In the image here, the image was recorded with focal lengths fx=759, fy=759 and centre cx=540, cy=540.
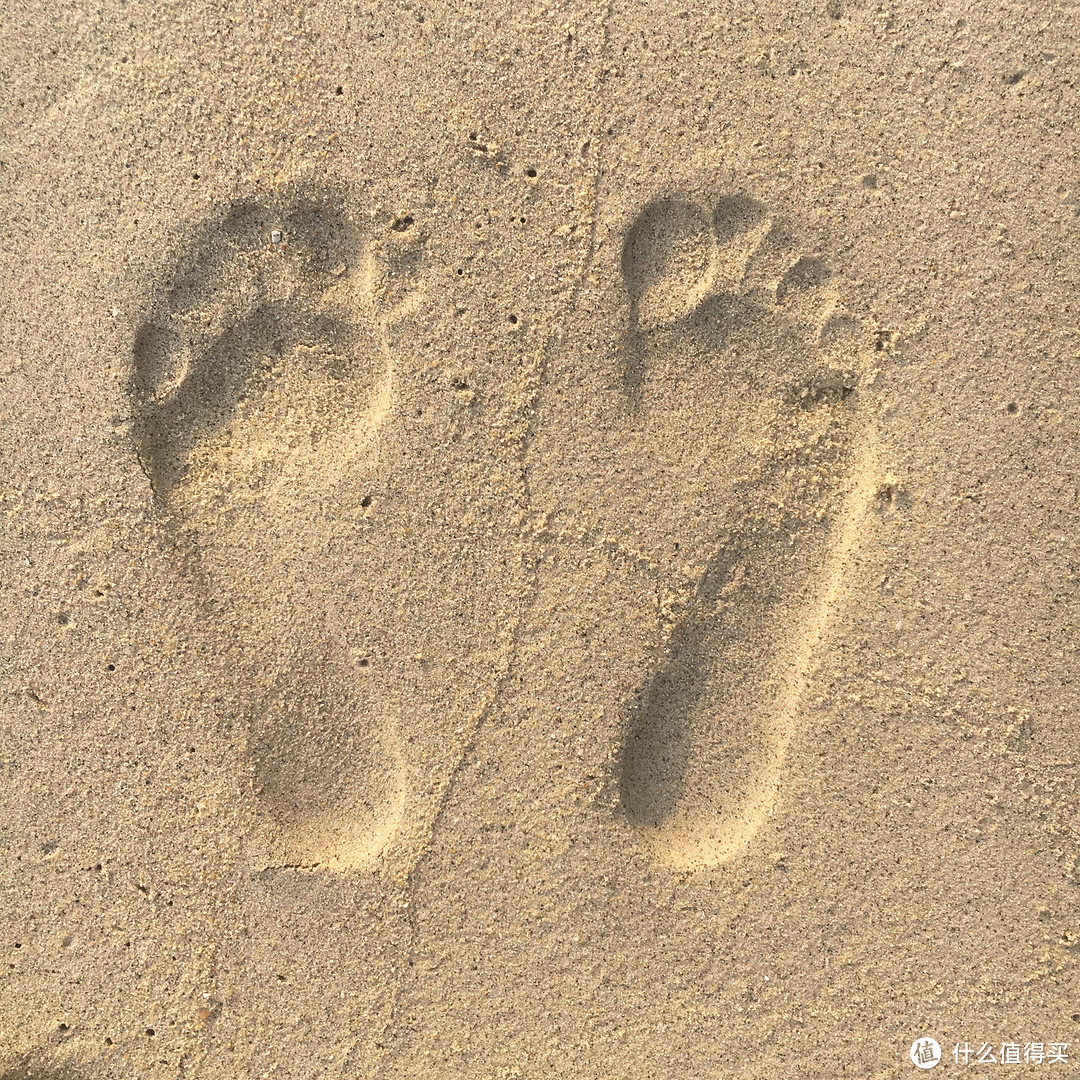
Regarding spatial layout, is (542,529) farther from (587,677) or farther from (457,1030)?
(457,1030)

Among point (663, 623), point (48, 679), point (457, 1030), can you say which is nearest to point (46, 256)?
point (48, 679)

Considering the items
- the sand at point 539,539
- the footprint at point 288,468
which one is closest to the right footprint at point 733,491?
the sand at point 539,539

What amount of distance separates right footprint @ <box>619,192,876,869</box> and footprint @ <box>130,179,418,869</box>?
475 mm

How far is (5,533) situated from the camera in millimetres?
1444

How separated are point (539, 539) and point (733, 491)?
37 cm

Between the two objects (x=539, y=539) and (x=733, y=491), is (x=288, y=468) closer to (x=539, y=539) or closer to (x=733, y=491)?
(x=539, y=539)

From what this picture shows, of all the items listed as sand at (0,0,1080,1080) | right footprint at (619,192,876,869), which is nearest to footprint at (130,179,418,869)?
sand at (0,0,1080,1080)

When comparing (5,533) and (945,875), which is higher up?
(5,533)

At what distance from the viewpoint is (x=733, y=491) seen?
1.42 meters

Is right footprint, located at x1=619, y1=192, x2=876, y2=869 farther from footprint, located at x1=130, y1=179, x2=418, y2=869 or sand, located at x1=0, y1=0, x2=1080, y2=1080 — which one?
footprint, located at x1=130, y1=179, x2=418, y2=869

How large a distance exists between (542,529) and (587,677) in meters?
0.29

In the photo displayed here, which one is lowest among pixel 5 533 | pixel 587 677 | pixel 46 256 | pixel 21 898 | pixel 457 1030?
pixel 457 1030

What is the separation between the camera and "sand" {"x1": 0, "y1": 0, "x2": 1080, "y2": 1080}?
54.2 inches

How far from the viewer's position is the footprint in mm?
1396
